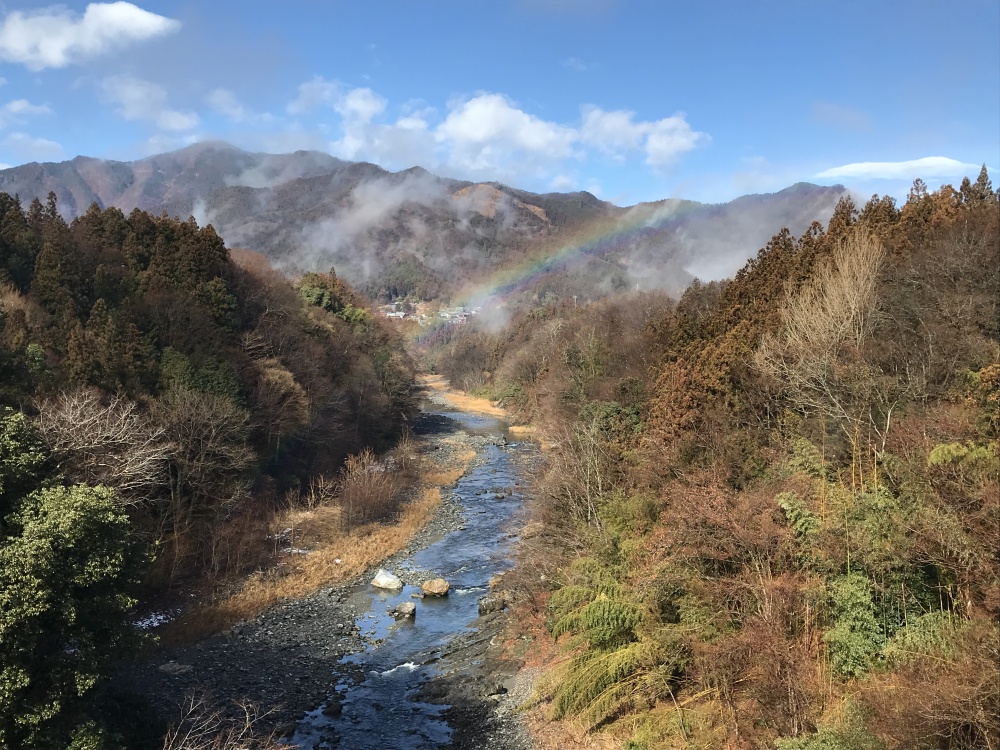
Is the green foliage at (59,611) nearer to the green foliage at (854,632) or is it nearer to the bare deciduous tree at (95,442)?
the bare deciduous tree at (95,442)

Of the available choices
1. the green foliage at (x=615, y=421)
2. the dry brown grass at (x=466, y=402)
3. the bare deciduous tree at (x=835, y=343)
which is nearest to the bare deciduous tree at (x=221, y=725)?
the green foliage at (x=615, y=421)

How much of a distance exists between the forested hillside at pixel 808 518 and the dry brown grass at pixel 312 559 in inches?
315

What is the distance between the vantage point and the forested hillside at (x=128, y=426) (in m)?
10.2

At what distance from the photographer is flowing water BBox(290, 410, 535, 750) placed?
15.9 meters

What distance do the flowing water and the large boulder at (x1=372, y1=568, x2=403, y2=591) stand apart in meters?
0.25

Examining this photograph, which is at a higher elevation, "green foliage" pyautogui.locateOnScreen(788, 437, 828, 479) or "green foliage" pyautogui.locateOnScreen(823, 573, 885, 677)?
"green foliage" pyautogui.locateOnScreen(788, 437, 828, 479)

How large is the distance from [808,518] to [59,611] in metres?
13.4

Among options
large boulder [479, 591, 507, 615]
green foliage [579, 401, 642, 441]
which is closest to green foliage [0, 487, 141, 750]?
large boulder [479, 591, 507, 615]

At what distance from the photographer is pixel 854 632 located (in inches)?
436

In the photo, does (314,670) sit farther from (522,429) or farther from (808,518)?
(522,429)

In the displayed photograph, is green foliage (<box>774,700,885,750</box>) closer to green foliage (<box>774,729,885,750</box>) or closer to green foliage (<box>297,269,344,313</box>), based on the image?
green foliage (<box>774,729,885,750</box>)

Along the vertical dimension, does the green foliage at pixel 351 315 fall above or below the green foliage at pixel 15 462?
above

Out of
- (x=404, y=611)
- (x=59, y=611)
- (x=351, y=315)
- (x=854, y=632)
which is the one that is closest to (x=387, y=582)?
(x=404, y=611)

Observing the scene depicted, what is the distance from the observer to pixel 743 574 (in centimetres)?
1276
